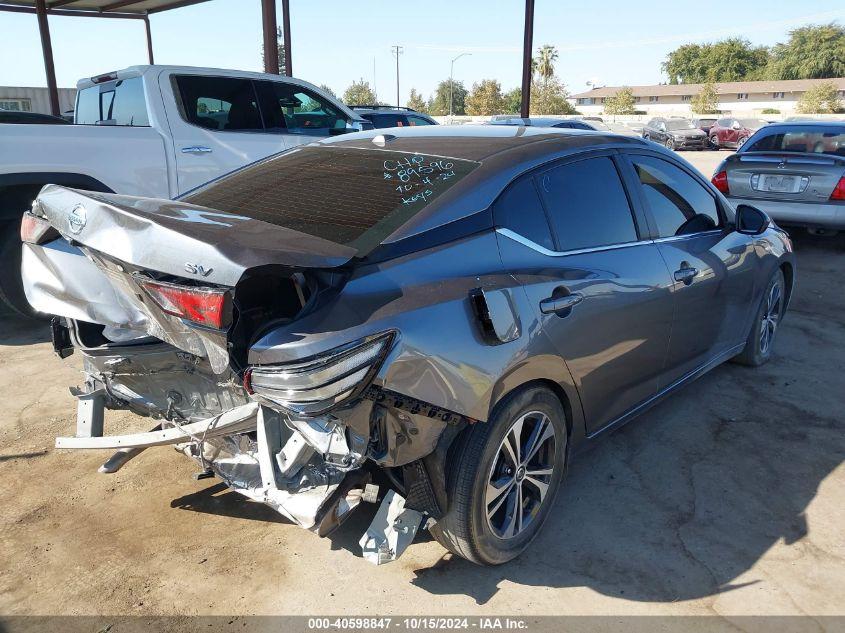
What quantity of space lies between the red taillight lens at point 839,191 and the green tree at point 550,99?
6149cm

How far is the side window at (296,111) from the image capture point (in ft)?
23.6

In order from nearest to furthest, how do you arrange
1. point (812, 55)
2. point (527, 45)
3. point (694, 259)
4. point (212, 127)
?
point (694, 259) < point (212, 127) < point (527, 45) < point (812, 55)

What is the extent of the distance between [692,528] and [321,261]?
2.19 metres

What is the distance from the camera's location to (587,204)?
324 cm

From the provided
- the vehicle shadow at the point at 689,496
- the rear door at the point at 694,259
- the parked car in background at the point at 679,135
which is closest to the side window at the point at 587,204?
the rear door at the point at 694,259

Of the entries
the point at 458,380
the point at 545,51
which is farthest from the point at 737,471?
the point at 545,51

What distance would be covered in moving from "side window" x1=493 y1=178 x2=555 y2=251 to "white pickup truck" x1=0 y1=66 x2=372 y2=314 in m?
4.15

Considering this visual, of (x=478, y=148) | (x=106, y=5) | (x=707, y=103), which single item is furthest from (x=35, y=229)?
(x=707, y=103)

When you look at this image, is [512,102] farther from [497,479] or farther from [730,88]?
[497,479]

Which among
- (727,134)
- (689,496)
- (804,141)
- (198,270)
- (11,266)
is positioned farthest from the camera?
(727,134)

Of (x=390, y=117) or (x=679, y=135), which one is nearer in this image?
(x=390, y=117)

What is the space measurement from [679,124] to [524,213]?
3414cm

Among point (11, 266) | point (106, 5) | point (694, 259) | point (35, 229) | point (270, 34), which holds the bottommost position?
point (11, 266)

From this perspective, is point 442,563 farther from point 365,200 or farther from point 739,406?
point 739,406
